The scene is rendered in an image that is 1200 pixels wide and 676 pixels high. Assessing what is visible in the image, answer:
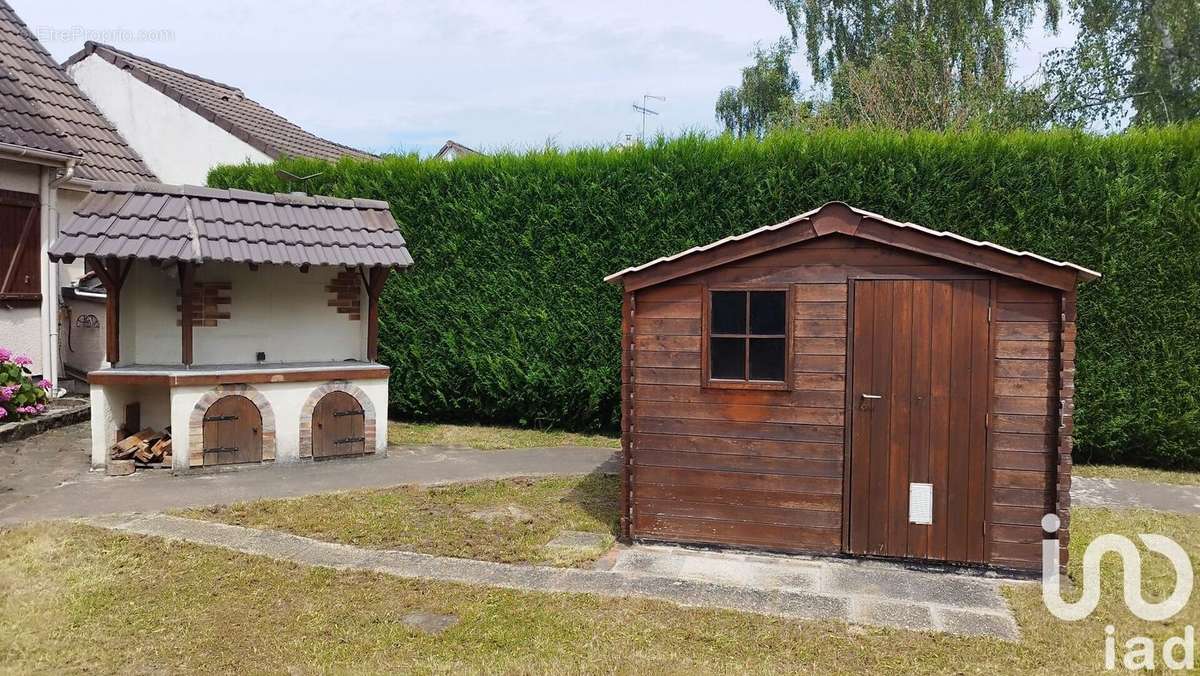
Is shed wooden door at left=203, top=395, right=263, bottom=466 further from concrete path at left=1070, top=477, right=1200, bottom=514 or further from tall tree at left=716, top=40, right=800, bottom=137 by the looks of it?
tall tree at left=716, top=40, right=800, bottom=137

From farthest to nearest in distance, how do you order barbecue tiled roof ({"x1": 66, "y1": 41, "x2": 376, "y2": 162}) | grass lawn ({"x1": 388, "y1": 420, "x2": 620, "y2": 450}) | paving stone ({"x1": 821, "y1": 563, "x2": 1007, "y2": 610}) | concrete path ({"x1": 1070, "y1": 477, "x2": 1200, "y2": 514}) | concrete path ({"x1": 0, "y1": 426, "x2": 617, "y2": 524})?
barbecue tiled roof ({"x1": 66, "y1": 41, "x2": 376, "y2": 162}) → grass lawn ({"x1": 388, "y1": 420, "x2": 620, "y2": 450}) → concrete path ({"x1": 1070, "y1": 477, "x2": 1200, "y2": 514}) → concrete path ({"x1": 0, "y1": 426, "x2": 617, "y2": 524}) → paving stone ({"x1": 821, "y1": 563, "x2": 1007, "y2": 610})

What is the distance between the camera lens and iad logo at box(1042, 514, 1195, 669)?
12.4 ft

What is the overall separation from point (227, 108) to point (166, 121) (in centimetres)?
150

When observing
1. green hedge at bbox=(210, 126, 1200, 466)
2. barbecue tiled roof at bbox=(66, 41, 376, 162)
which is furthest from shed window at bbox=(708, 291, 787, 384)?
barbecue tiled roof at bbox=(66, 41, 376, 162)

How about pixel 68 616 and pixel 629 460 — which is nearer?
pixel 68 616

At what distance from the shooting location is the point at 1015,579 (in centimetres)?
483

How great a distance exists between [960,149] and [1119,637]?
574 centimetres

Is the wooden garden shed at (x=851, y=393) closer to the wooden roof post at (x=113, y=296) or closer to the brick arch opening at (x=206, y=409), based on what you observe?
the brick arch opening at (x=206, y=409)

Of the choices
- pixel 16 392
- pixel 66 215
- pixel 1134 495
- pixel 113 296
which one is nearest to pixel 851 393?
pixel 1134 495

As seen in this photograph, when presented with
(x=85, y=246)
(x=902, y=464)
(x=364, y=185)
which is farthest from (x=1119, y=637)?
(x=364, y=185)

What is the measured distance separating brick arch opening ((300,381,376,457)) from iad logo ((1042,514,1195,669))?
6.40 m

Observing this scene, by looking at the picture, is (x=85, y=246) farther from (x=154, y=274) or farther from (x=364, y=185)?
(x=364, y=185)

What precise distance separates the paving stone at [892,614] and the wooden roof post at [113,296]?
7.25 meters

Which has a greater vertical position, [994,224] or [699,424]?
[994,224]
